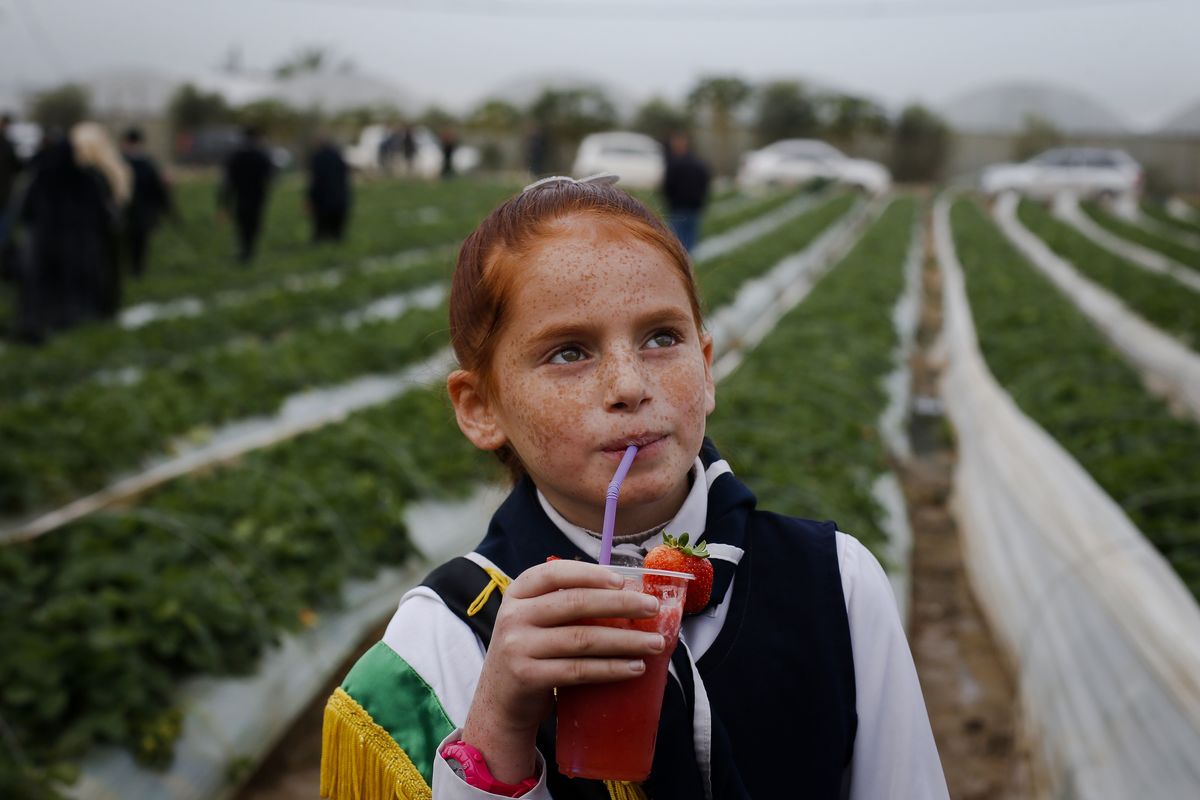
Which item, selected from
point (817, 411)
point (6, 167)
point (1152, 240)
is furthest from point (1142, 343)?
point (6, 167)

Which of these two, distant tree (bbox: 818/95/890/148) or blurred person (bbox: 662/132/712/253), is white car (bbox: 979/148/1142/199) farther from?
blurred person (bbox: 662/132/712/253)

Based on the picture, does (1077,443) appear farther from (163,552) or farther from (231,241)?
(231,241)

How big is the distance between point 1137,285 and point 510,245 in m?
11.5

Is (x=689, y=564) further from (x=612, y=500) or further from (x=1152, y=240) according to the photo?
(x=1152, y=240)

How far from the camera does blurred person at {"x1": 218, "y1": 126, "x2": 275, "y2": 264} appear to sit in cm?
1409

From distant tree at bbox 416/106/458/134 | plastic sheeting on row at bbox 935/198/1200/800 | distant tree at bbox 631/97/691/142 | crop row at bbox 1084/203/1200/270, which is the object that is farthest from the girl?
distant tree at bbox 416/106/458/134

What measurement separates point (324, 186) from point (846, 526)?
40.9 ft

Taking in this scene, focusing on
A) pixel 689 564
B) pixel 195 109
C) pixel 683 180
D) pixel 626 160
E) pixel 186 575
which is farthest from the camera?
pixel 195 109

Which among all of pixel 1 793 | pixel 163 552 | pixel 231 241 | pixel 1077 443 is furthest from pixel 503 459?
pixel 231 241

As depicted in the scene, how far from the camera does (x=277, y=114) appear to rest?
4219cm

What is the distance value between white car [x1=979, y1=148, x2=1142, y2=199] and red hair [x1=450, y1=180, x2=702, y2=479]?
31472 millimetres

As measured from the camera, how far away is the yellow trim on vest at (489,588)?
4.41ft

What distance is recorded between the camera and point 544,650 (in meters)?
1.12

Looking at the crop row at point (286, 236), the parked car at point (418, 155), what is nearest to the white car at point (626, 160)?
the crop row at point (286, 236)
